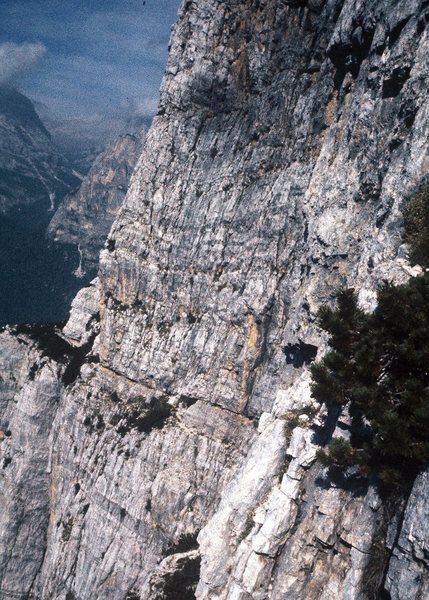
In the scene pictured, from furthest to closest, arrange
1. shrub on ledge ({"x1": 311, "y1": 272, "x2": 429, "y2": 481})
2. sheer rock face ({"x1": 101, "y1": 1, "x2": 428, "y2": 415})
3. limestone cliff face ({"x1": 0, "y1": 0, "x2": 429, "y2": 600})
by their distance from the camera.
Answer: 1. sheer rock face ({"x1": 101, "y1": 1, "x2": 428, "y2": 415})
2. limestone cliff face ({"x1": 0, "y1": 0, "x2": 429, "y2": 600})
3. shrub on ledge ({"x1": 311, "y1": 272, "x2": 429, "y2": 481})

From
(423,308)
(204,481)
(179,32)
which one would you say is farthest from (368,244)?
(179,32)

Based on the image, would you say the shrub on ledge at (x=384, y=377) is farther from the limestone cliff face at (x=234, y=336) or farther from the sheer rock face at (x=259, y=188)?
the sheer rock face at (x=259, y=188)

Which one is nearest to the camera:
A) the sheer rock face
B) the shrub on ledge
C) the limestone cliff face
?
the shrub on ledge

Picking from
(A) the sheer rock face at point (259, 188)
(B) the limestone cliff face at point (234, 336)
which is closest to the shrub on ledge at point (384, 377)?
(B) the limestone cliff face at point (234, 336)

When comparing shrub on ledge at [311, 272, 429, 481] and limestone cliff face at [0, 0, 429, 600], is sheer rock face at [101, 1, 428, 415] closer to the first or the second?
limestone cliff face at [0, 0, 429, 600]

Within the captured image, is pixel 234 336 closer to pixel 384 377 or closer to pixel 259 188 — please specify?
pixel 259 188

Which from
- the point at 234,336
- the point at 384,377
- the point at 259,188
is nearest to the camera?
the point at 384,377

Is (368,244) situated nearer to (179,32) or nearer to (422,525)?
(422,525)

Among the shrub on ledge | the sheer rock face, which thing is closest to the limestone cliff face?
the sheer rock face

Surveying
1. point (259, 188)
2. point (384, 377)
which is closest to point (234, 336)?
point (259, 188)
